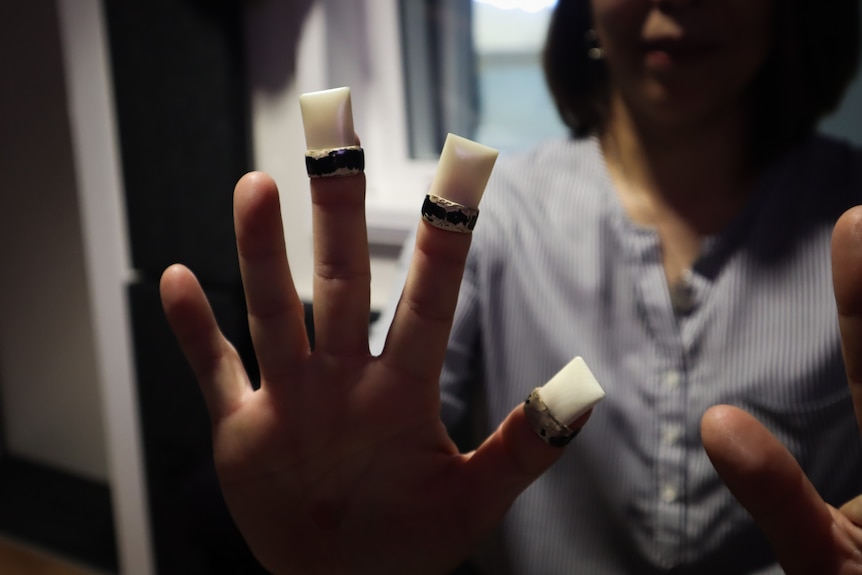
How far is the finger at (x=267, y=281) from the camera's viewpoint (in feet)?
0.83

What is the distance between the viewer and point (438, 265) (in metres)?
0.26

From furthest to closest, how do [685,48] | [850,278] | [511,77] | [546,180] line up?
[511,77], [546,180], [685,48], [850,278]

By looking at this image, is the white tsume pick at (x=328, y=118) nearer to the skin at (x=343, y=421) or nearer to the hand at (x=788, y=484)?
the skin at (x=343, y=421)

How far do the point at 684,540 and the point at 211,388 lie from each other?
0.36m

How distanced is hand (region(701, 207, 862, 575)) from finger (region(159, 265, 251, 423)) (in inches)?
8.1

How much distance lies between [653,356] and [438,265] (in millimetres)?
272

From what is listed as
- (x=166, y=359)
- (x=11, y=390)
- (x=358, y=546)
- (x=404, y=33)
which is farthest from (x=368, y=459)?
(x=404, y=33)

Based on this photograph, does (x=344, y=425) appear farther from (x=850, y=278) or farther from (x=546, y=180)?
(x=546, y=180)

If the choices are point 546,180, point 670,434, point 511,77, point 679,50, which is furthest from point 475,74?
point 670,434

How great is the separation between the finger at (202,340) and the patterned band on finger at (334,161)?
0.09 metres

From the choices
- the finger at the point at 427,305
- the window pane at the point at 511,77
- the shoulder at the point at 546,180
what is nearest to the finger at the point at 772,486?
the finger at the point at 427,305

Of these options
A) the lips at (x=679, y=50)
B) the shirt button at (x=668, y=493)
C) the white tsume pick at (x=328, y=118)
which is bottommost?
the shirt button at (x=668, y=493)

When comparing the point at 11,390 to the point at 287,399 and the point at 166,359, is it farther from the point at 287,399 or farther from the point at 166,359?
the point at 166,359

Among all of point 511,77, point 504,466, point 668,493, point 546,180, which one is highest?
point 511,77
